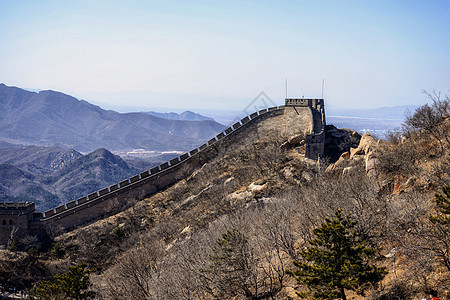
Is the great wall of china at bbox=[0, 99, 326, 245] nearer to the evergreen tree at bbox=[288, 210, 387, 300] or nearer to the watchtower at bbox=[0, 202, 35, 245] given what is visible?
the watchtower at bbox=[0, 202, 35, 245]

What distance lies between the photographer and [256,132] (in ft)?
113

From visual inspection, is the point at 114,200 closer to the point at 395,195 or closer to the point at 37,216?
the point at 37,216

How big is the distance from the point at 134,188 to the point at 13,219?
8781 millimetres

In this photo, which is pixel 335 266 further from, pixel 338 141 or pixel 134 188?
pixel 134 188

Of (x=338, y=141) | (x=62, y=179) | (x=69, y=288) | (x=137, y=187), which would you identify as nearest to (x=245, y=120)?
(x=338, y=141)

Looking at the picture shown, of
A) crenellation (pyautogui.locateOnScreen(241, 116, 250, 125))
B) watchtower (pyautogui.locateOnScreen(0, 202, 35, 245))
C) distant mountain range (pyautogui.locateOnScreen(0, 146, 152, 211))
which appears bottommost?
distant mountain range (pyautogui.locateOnScreen(0, 146, 152, 211))

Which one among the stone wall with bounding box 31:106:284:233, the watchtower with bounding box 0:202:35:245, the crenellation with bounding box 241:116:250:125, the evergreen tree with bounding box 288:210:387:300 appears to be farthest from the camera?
the crenellation with bounding box 241:116:250:125

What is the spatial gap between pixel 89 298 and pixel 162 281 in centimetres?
302

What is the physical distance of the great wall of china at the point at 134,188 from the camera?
27766 mm

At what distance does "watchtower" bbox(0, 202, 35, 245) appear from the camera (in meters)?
27.6

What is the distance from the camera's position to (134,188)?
30750 mm

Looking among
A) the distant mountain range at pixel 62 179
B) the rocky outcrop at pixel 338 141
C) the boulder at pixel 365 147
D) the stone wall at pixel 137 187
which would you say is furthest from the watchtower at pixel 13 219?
the distant mountain range at pixel 62 179

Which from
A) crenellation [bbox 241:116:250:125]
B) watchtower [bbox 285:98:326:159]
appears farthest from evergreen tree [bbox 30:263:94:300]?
crenellation [bbox 241:116:250:125]

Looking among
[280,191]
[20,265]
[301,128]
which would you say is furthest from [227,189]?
[20,265]
